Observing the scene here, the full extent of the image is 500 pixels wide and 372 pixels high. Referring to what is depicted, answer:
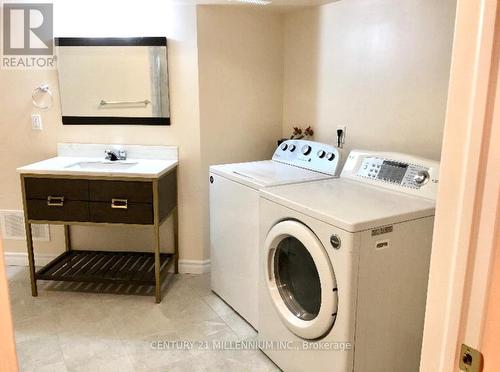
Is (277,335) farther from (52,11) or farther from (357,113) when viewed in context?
(52,11)

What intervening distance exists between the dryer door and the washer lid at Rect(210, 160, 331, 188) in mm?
366

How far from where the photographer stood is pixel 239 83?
10.2 ft

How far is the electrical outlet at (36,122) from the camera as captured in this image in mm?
3109

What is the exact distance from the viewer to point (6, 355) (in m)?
0.62

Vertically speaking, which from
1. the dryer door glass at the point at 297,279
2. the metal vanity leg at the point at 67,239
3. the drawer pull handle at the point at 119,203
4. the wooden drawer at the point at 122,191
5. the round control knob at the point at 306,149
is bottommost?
the metal vanity leg at the point at 67,239

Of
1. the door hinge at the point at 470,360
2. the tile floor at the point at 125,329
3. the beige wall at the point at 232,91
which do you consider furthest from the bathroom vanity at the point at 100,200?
the door hinge at the point at 470,360

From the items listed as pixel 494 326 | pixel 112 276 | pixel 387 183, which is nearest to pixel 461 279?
pixel 494 326

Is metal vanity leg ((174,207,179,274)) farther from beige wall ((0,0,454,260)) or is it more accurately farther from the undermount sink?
the undermount sink

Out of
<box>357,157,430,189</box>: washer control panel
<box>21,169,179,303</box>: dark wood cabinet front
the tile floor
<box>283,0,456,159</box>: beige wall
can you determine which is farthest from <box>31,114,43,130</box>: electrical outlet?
<box>357,157,430,189</box>: washer control panel

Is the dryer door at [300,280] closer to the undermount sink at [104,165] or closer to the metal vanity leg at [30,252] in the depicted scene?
the undermount sink at [104,165]

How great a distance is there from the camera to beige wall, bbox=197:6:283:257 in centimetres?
297
